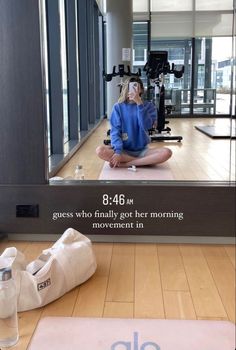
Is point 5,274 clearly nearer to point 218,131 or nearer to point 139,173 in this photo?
point 139,173

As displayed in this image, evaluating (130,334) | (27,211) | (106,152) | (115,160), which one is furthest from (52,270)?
(106,152)

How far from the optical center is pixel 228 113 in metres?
2.98

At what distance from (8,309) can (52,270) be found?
0.32 m

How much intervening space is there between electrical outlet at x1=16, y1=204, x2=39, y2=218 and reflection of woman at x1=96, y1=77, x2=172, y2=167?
104cm

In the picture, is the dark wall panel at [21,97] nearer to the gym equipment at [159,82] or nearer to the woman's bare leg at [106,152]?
the woman's bare leg at [106,152]

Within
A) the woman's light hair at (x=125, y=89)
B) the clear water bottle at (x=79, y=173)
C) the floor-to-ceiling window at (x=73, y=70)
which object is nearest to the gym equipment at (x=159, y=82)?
the woman's light hair at (x=125, y=89)

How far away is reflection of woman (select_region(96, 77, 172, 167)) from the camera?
359cm

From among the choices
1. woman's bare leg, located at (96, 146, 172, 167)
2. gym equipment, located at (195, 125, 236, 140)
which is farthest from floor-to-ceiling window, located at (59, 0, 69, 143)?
gym equipment, located at (195, 125, 236, 140)

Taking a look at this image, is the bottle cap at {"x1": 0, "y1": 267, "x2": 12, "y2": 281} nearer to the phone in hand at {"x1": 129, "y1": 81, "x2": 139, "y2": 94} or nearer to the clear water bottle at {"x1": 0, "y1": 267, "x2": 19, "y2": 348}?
the clear water bottle at {"x1": 0, "y1": 267, "x2": 19, "y2": 348}

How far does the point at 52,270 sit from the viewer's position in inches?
77.2

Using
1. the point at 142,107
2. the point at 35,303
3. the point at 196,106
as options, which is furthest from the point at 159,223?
the point at 196,106

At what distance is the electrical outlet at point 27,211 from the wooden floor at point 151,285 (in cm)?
19

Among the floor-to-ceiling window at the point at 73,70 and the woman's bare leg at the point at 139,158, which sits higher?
the floor-to-ceiling window at the point at 73,70

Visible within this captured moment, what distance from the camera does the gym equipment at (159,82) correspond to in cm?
337
